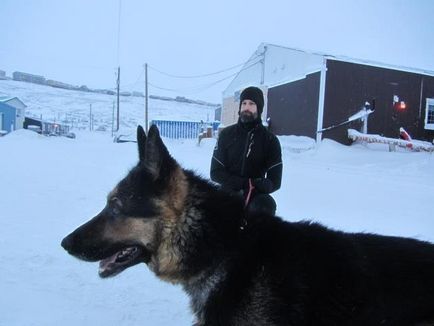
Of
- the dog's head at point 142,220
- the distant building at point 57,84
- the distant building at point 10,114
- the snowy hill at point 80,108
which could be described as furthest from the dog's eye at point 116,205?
the distant building at point 57,84

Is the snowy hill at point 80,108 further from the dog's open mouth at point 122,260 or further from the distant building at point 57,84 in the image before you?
the dog's open mouth at point 122,260

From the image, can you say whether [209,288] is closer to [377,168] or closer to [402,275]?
[402,275]

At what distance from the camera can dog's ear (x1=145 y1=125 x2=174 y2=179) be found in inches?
101

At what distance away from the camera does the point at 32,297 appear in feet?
13.4

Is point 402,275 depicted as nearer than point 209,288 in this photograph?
Yes

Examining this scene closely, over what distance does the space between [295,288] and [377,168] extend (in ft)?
45.8

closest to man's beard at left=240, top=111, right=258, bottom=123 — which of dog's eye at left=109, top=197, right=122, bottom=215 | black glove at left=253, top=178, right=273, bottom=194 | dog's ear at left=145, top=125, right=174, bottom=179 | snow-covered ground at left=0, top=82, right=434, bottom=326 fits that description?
black glove at left=253, top=178, right=273, bottom=194

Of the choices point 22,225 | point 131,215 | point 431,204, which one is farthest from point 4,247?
point 431,204

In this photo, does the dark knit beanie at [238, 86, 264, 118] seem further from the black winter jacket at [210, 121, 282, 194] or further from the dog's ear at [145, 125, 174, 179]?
the dog's ear at [145, 125, 174, 179]

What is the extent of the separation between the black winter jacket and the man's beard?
0.21 feet

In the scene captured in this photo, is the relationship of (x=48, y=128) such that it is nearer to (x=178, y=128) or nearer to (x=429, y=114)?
(x=178, y=128)

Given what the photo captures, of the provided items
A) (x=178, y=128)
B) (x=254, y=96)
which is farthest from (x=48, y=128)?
(x=254, y=96)

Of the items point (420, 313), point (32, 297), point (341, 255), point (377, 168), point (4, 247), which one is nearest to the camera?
point (420, 313)

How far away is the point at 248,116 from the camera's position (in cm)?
436
